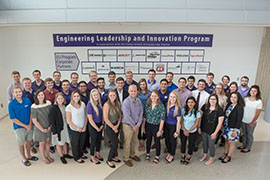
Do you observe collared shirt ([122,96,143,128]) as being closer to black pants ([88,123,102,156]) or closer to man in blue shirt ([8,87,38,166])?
black pants ([88,123,102,156])

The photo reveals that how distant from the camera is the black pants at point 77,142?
10.5 feet

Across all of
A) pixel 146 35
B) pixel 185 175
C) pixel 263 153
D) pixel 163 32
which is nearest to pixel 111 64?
pixel 146 35

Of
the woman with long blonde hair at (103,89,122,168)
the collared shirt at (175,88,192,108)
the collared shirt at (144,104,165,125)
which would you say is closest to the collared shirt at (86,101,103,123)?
the woman with long blonde hair at (103,89,122,168)

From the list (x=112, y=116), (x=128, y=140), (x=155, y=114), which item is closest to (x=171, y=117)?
(x=155, y=114)

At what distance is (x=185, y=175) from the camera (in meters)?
3.16

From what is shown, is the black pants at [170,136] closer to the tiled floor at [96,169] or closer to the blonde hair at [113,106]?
the tiled floor at [96,169]

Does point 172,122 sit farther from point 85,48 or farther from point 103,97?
point 85,48

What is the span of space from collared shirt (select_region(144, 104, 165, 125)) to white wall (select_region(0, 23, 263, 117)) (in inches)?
103

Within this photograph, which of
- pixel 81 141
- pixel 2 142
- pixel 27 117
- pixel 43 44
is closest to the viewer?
pixel 27 117

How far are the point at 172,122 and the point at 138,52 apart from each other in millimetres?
2908

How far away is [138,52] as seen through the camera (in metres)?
5.54

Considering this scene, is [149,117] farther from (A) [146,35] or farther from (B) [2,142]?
(B) [2,142]

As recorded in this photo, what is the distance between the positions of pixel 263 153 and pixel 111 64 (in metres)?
4.29

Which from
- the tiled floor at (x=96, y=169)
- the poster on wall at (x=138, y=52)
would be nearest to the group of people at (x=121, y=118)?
the tiled floor at (x=96, y=169)
